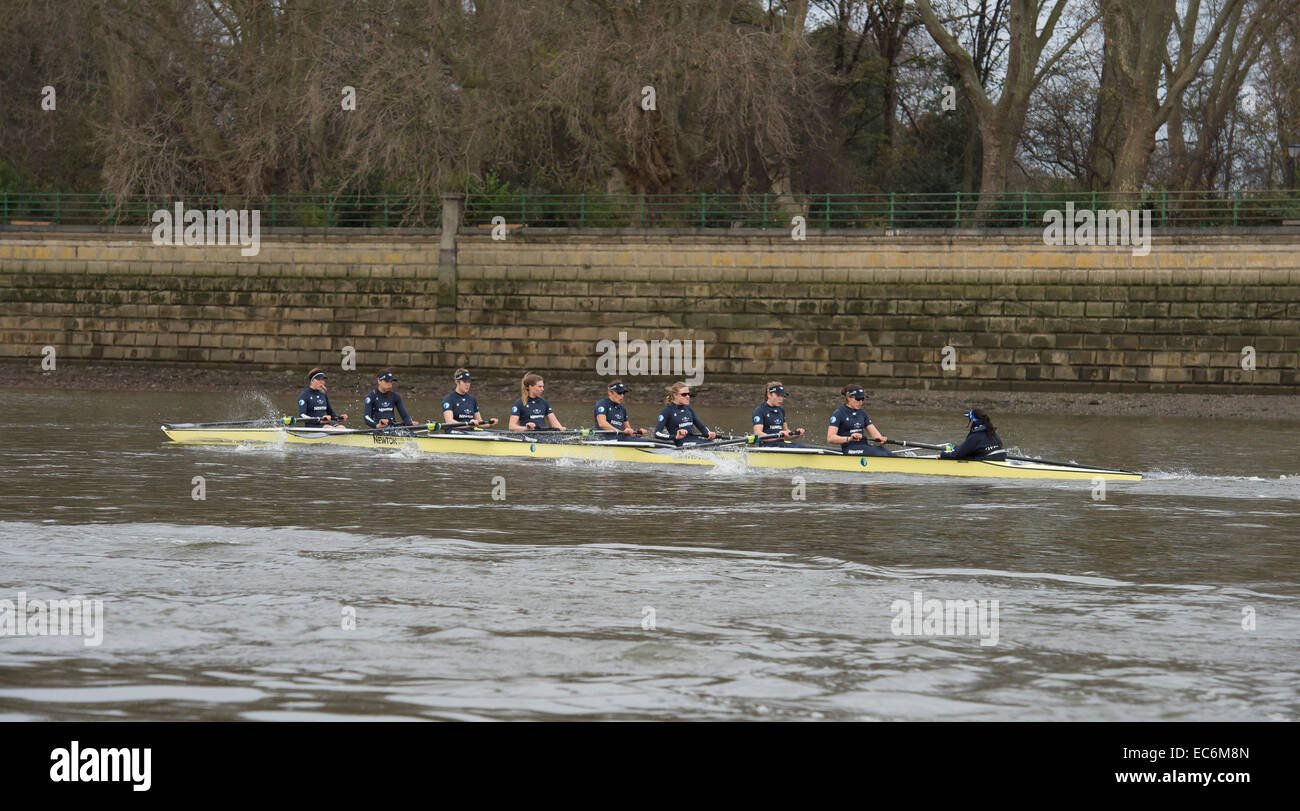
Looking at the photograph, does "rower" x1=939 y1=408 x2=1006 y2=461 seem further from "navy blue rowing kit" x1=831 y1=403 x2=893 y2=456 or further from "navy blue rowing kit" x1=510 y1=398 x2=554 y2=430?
"navy blue rowing kit" x1=510 y1=398 x2=554 y2=430

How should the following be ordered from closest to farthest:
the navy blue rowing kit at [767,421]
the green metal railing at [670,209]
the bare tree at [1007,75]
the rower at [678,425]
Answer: the navy blue rowing kit at [767,421], the rower at [678,425], the green metal railing at [670,209], the bare tree at [1007,75]

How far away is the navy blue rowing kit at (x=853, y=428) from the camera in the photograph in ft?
61.2

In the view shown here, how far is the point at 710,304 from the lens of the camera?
34000 millimetres

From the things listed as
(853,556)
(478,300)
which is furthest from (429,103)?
(853,556)

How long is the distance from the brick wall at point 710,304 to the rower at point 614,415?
43.7 feet

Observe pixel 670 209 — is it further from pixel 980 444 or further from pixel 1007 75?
pixel 980 444

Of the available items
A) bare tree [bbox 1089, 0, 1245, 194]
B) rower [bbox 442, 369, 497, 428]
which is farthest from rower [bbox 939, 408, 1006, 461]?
bare tree [bbox 1089, 0, 1245, 194]

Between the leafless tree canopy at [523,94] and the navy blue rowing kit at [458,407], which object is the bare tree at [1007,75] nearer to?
the leafless tree canopy at [523,94]

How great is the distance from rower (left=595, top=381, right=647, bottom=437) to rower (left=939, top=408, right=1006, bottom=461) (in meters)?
4.62

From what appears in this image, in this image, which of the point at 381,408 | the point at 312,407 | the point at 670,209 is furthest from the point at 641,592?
the point at 670,209

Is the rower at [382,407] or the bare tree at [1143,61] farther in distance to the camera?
the bare tree at [1143,61]

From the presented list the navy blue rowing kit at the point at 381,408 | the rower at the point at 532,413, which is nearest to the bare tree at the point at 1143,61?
the rower at the point at 532,413

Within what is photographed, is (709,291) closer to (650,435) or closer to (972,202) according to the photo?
(972,202)

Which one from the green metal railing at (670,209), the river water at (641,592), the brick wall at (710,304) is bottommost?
the river water at (641,592)
